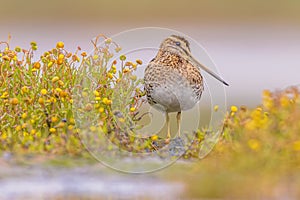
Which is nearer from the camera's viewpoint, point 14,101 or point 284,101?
point 284,101

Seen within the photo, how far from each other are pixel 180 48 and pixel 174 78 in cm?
30

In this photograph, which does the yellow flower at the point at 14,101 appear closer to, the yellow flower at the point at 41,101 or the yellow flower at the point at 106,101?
the yellow flower at the point at 41,101

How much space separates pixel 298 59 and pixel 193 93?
10370 mm

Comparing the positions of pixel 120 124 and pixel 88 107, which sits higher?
pixel 88 107

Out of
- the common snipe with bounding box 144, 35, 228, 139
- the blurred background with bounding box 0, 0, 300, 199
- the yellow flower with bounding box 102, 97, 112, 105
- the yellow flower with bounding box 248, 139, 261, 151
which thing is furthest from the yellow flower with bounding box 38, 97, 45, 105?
the blurred background with bounding box 0, 0, 300, 199

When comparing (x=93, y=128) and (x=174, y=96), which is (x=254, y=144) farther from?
(x=174, y=96)

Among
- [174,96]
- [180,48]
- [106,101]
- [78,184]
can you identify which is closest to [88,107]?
[106,101]

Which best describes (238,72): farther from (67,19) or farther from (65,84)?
(65,84)

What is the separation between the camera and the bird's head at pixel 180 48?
25.2 ft

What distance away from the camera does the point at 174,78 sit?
7520mm

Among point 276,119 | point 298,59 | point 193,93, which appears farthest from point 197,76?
point 298,59

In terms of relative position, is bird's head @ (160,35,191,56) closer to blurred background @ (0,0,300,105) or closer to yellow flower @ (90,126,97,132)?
yellow flower @ (90,126,97,132)

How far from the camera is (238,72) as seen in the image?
16.4 m

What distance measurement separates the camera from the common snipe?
7484 mm
